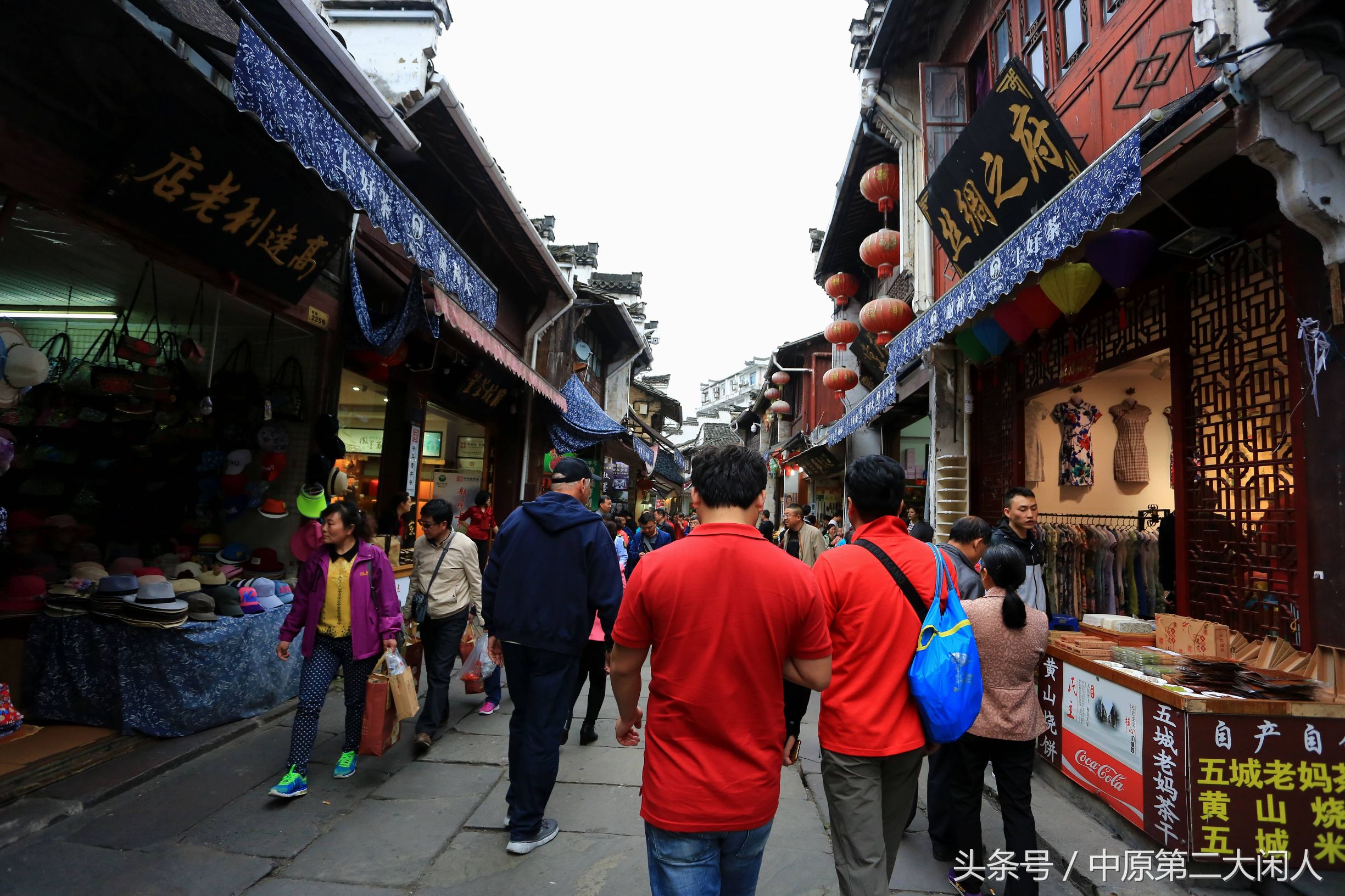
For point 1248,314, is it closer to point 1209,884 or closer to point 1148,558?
point 1148,558

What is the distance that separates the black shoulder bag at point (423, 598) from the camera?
17.2 ft

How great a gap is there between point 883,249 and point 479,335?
6551 millimetres

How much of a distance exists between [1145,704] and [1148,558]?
3.61 m

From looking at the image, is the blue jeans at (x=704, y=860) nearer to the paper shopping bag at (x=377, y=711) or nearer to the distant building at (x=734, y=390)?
the paper shopping bag at (x=377, y=711)

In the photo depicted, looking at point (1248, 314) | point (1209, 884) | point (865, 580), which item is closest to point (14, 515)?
point (865, 580)

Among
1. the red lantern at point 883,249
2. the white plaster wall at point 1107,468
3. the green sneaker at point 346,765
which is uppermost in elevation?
the red lantern at point 883,249

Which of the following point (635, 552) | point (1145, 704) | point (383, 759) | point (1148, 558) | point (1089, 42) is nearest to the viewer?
point (1145, 704)

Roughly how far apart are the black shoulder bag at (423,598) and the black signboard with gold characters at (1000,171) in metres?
5.64

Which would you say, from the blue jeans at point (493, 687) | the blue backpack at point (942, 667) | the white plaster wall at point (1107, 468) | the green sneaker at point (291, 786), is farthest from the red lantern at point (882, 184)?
the green sneaker at point (291, 786)

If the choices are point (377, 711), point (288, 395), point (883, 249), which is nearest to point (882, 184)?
point (883, 249)

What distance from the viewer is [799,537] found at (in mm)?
12547

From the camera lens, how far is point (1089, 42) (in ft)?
19.6

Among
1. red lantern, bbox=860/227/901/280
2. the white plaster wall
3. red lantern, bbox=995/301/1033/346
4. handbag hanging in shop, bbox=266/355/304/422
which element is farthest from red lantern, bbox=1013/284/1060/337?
handbag hanging in shop, bbox=266/355/304/422

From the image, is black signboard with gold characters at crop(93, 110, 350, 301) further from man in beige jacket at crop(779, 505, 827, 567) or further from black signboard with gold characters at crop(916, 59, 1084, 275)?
man in beige jacket at crop(779, 505, 827, 567)
